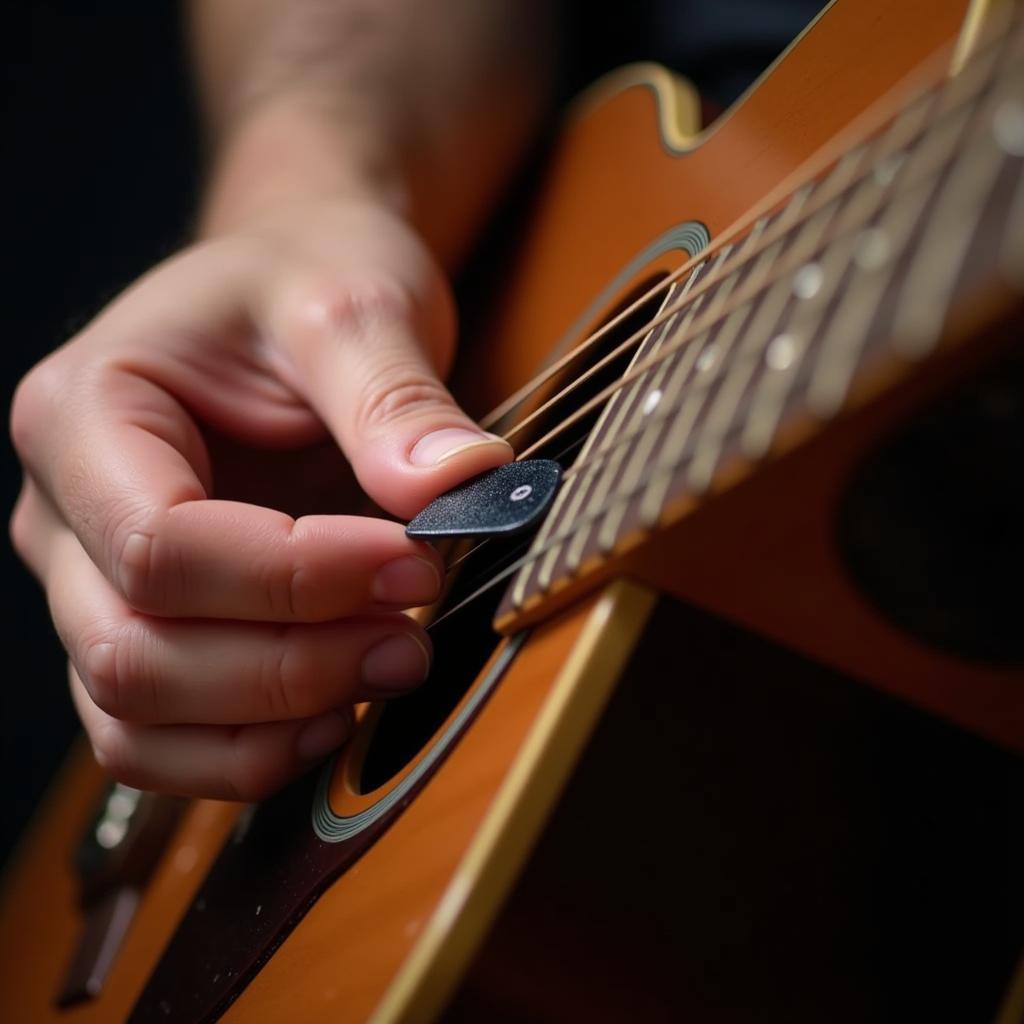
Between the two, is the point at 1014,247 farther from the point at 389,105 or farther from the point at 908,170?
the point at 389,105

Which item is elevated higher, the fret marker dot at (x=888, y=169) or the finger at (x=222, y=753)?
the fret marker dot at (x=888, y=169)

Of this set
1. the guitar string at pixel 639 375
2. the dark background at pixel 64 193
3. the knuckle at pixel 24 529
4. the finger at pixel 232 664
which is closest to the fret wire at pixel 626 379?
the guitar string at pixel 639 375

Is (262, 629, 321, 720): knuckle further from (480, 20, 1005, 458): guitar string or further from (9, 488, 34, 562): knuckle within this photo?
(9, 488, 34, 562): knuckle

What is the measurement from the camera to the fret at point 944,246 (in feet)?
0.80

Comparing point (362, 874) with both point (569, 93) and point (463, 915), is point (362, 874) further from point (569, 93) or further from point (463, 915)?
point (569, 93)

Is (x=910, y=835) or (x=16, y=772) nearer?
(x=910, y=835)

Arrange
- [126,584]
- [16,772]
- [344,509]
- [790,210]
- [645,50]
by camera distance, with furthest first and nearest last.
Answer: [16,772] < [645,50] < [344,509] < [126,584] < [790,210]

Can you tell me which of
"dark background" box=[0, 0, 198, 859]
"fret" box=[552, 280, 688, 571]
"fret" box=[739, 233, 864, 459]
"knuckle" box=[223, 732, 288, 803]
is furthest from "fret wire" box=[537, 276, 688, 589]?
"dark background" box=[0, 0, 198, 859]

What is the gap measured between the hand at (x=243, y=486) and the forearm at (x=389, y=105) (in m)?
0.11

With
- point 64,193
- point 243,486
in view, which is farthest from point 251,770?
point 64,193

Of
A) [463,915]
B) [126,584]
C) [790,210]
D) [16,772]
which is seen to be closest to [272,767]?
[126,584]

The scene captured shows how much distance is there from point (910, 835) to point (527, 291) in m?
0.49

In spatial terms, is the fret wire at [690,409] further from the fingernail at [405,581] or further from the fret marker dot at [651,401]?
the fingernail at [405,581]

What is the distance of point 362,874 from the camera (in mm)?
407
